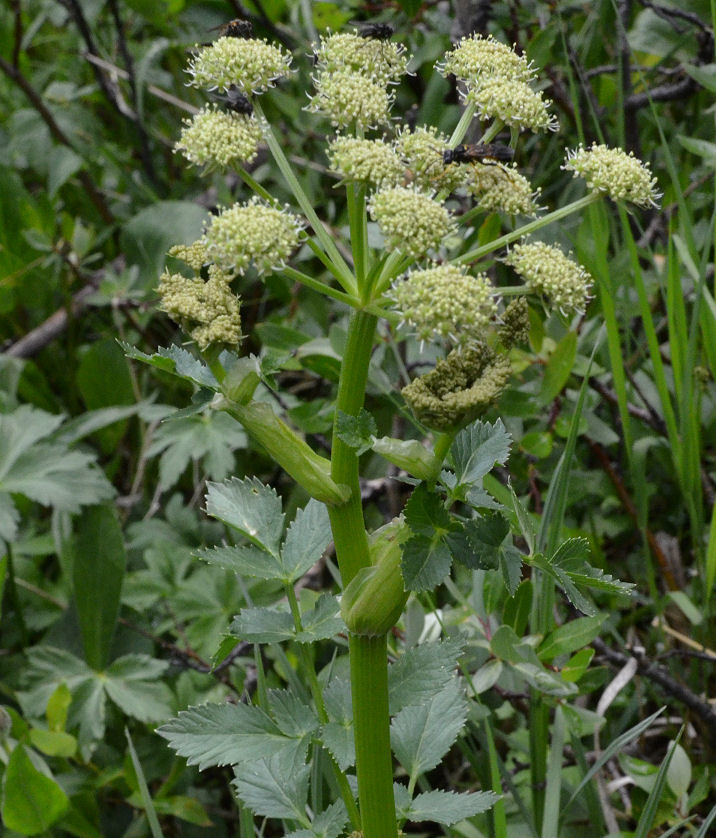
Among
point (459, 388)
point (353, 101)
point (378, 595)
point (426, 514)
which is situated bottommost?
point (378, 595)

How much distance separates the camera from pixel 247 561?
4.05 ft

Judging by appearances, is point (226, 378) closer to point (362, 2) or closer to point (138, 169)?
point (362, 2)

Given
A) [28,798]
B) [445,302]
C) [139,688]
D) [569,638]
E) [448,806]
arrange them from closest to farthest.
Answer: [445,302]
[448,806]
[569,638]
[28,798]
[139,688]

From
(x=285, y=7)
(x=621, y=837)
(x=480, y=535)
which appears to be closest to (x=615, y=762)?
(x=621, y=837)

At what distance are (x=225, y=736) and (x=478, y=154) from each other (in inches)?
30.0

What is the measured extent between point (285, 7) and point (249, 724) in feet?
8.60

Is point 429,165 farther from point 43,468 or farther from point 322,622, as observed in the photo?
point 43,468

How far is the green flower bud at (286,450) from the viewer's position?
103cm

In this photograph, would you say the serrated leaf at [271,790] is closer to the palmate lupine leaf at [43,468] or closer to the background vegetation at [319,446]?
the background vegetation at [319,446]

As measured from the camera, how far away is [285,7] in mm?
3125

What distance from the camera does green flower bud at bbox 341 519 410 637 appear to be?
103 centimetres

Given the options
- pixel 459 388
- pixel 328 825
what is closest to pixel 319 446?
pixel 328 825

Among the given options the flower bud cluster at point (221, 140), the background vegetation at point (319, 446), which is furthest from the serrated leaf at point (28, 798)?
the flower bud cluster at point (221, 140)

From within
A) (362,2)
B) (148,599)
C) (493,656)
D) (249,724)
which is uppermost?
(362,2)
